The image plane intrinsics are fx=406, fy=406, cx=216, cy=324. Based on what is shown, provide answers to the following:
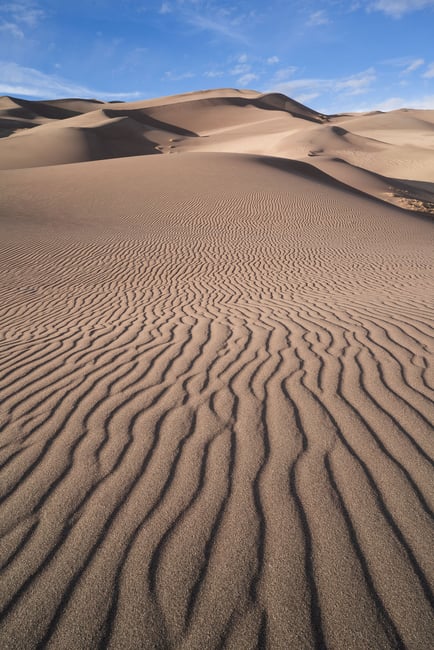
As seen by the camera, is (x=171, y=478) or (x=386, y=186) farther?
(x=386, y=186)

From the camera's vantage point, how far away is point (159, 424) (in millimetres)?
2949

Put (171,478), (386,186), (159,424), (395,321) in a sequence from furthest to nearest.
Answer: (386,186), (395,321), (159,424), (171,478)

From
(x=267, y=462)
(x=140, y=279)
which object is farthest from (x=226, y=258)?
(x=267, y=462)

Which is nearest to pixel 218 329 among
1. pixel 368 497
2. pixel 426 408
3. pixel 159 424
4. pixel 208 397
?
pixel 208 397

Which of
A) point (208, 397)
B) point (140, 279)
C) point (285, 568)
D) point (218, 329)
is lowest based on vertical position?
point (140, 279)

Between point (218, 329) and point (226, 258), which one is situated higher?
point (218, 329)

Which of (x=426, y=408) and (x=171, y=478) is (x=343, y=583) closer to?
(x=171, y=478)

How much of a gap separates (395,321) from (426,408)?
91.0 inches

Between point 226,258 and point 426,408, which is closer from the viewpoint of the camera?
point 426,408

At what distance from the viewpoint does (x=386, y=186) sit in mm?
27938

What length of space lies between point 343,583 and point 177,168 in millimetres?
22815

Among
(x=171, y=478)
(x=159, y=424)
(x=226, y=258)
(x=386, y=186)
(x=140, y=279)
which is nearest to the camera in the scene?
(x=171, y=478)

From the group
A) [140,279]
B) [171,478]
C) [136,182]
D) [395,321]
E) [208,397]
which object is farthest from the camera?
[136,182]

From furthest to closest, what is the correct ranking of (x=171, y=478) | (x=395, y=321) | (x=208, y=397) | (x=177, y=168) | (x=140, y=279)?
1. (x=177, y=168)
2. (x=140, y=279)
3. (x=395, y=321)
4. (x=208, y=397)
5. (x=171, y=478)
